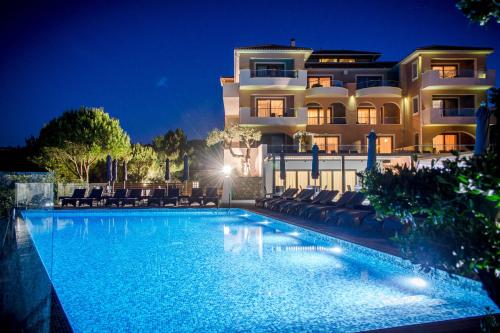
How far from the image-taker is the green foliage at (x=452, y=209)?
2.50 meters

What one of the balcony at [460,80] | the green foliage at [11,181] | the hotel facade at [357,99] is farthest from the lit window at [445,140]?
the green foliage at [11,181]

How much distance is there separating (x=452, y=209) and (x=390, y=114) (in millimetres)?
31416

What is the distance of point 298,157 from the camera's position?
26.4m

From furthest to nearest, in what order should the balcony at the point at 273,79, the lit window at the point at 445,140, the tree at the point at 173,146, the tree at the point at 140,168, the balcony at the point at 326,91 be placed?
the tree at the point at 173,146, the tree at the point at 140,168, the balcony at the point at 326,91, the lit window at the point at 445,140, the balcony at the point at 273,79

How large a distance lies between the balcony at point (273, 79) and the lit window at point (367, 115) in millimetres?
4967

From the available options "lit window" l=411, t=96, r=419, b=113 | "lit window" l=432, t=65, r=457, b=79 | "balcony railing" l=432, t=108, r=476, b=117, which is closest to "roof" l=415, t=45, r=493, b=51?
"lit window" l=432, t=65, r=457, b=79

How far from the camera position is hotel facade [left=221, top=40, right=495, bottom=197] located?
30.0 meters

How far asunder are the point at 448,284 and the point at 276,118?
24737 mm

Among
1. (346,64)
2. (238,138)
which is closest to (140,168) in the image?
(238,138)

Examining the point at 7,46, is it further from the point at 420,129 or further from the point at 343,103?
the point at 420,129

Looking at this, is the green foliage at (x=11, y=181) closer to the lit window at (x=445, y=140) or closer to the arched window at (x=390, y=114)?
the lit window at (x=445, y=140)

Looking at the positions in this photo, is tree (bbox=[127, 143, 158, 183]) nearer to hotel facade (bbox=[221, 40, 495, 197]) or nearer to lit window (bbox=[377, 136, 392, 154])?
hotel facade (bbox=[221, 40, 495, 197])

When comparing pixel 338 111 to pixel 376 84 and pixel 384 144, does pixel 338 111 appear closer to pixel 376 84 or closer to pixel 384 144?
pixel 376 84

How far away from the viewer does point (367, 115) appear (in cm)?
3259
